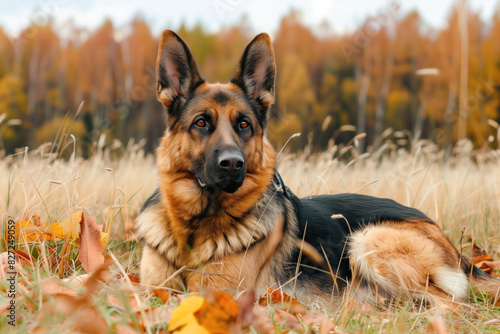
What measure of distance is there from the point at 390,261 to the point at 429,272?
0.30m

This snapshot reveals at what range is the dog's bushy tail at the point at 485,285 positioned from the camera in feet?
9.91

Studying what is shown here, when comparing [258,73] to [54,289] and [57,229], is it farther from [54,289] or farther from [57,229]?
[54,289]

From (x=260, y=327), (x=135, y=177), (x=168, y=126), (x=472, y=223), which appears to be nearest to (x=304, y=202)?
(x=168, y=126)

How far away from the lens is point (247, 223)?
2947 millimetres

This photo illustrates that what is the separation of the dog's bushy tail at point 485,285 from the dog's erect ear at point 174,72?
250 cm

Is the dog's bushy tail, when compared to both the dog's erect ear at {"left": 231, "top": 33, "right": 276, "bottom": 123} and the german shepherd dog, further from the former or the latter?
the dog's erect ear at {"left": 231, "top": 33, "right": 276, "bottom": 123}

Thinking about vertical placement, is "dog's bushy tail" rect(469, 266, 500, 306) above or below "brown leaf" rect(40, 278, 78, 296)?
below

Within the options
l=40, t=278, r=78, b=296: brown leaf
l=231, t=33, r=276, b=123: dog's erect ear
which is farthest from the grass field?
l=231, t=33, r=276, b=123: dog's erect ear

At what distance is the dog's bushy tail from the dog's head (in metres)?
1.76

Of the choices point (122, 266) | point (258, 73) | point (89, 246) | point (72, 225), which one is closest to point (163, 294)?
point (89, 246)

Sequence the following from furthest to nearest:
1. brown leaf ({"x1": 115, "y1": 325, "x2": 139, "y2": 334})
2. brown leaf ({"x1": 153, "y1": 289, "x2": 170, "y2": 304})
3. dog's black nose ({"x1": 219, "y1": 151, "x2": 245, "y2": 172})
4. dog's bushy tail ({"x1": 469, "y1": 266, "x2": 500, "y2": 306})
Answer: dog's bushy tail ({"x1": 469, "y1": 266, "x2": 500, "y2": 306})
dog's black nose ({"x1": 219, "y1": 151, "x2": 245, "y2": 172})
brown leaf ({"x1": 153, "y1": 289, "x2": 170, "y2": 304})
brown leaf ({"x1": 115, "y1": 325, "x2": 139, "y2": 334})

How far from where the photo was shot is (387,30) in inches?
1006

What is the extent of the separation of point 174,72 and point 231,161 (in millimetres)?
1010

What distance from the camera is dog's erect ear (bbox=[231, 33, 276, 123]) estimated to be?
10.5ft
